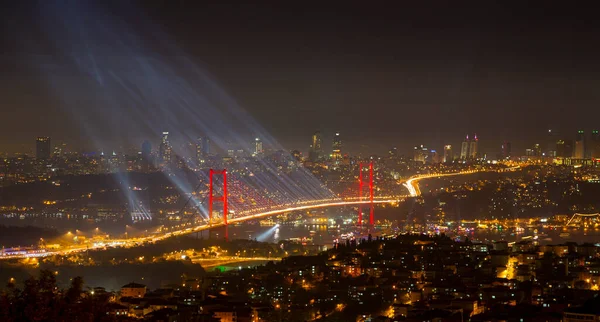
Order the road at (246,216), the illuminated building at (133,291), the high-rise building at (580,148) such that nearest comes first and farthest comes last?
the illuminated building at (133,291) → the road at (246,216) → the high-rise building at (580,148)

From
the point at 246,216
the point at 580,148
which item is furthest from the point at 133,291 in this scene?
the point at 580,148

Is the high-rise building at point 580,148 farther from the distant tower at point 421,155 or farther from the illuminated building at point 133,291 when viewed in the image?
the illuminated building at point 133,291

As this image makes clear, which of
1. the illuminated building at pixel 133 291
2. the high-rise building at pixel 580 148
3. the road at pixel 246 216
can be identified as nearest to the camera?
the illuminated building at pixel 133 291

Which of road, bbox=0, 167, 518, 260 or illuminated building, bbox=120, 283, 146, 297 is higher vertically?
road, bbox=0, 167, 518, 260

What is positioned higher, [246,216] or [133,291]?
[246,216]

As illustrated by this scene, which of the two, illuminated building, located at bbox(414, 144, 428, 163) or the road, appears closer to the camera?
the road

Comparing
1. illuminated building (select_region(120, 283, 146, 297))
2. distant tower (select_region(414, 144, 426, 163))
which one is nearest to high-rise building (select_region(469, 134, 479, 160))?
distant tower (select_region(414, 144, 426, 163))

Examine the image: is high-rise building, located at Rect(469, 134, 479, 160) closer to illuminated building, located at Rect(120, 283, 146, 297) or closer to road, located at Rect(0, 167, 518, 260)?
road, located at Rect(0, 167, 518, 260)

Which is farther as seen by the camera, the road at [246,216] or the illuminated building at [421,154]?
the illuminated building at [421,154]

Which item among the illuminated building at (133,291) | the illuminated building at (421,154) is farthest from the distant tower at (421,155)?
the illuminated building at (133,291)

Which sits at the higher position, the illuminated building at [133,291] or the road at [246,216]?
the road at [246,216]

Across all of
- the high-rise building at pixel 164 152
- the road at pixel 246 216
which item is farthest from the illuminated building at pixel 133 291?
the high-rise building at pixel 164 152

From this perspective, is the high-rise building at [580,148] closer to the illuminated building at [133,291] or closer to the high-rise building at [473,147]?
the high-rise building at [473,147]

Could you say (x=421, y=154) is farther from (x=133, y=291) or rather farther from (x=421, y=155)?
(x=133, y=291)
